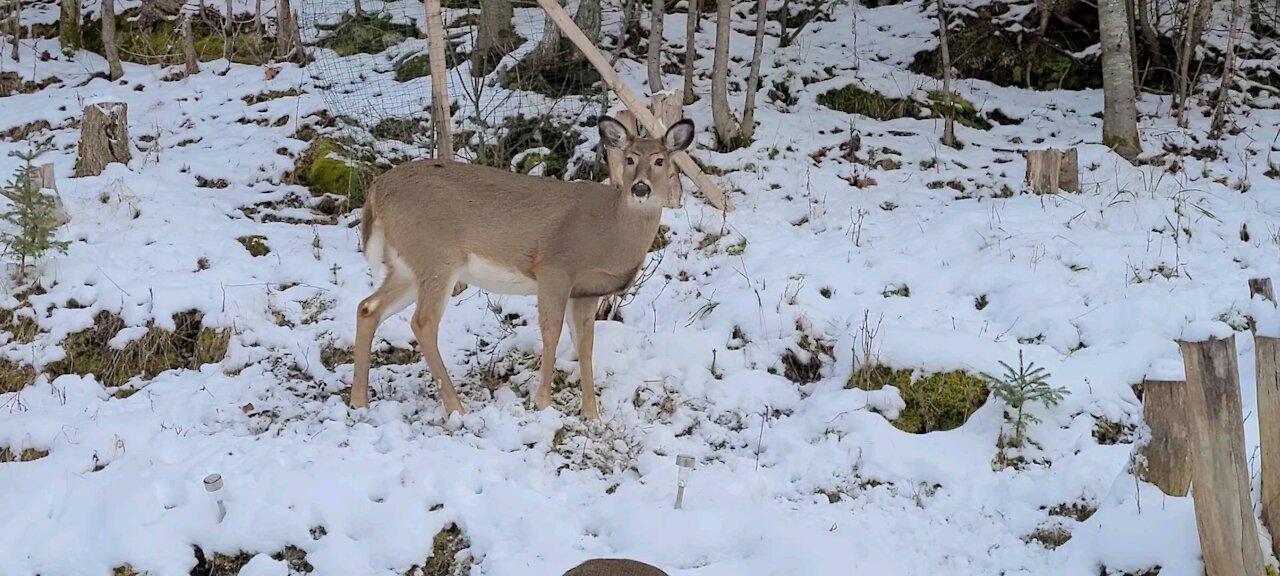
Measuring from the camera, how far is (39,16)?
13.5 metres

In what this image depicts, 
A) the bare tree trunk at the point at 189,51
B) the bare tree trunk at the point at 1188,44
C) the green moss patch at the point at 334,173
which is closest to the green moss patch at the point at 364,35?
the bare tree trunk at the point at 189,51

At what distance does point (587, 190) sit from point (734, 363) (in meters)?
1.26

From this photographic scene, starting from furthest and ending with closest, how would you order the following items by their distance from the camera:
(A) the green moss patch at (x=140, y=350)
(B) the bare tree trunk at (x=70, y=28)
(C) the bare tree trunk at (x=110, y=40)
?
(B) the bare tree trunk at (x=70, y=28)
(C) the bare tree trunk at (x=110, y=40)
(A) the green moss patch at (x=140, y=350)

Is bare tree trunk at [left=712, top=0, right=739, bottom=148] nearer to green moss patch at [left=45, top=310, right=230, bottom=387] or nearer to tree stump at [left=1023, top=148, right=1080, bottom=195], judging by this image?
tree stump at [left=1023, top=148, right=1080, bottom=195]

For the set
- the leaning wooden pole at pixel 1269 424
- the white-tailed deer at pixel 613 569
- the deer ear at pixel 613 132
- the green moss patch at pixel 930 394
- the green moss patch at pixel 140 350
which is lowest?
the green moss patch at pixel 140 350

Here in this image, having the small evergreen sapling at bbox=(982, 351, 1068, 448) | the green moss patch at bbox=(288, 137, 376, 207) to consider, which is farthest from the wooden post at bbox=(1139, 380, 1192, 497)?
the green moss patch at bbox=(288, 137, 376, 207)

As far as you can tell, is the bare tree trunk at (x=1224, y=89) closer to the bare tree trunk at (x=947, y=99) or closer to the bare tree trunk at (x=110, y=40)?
the bare tree trunk at (x=947, y=99)

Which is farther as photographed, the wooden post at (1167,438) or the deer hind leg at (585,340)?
the deer hind leg at (585,340)

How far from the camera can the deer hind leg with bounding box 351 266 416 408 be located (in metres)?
5.67

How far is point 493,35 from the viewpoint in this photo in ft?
32.2

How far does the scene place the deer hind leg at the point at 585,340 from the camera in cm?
564

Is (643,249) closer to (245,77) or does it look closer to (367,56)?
(367,56)

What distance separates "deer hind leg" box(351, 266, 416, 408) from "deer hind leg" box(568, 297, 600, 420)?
2.89ft

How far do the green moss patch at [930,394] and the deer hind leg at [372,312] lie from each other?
A: 2.43 meters
